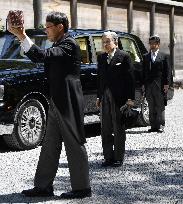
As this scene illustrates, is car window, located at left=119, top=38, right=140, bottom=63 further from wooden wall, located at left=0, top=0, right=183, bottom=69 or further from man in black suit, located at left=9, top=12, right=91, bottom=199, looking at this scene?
man in black suit, located at left=9, top=12, right=91, bottom=199

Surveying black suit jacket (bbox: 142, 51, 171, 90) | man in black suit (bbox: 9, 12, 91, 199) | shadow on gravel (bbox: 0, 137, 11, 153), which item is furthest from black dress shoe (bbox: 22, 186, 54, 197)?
black suit jacket (bbox: 142, 51, 171, 90)

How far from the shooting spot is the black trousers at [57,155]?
5938 mm

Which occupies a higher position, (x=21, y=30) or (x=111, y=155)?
(x=21, y=30)

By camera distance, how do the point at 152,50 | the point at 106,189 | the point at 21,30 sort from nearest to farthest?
the point at 21,30, the point at 106,189, the point at 152,50

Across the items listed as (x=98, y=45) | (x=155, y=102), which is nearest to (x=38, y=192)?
(x=98, y=45)

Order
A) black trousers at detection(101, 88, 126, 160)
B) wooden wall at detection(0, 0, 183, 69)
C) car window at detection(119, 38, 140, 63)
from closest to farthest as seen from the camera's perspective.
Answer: black trousers at detection(101, 88, 126, 160) < car window at detection(119, 38, 140, 63) < wooden wall at detection(0, 0, 183, 69)

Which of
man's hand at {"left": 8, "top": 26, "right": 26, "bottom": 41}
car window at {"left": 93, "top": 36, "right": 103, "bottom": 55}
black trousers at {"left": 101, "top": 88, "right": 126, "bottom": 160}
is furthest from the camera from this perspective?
car window at {"left": 93, "top": 36, "right": 103, "bottom": 55}

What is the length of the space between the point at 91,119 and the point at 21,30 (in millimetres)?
5003

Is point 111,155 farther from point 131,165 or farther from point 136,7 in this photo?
point 136,7

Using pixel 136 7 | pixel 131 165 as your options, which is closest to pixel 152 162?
pixel 131 165

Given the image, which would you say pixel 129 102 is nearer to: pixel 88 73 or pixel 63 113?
pixel 63 113

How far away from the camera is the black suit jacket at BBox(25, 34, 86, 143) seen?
575 centimetres

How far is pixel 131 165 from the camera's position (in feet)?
25.6

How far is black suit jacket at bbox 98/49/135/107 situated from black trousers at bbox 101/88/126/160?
9cm
